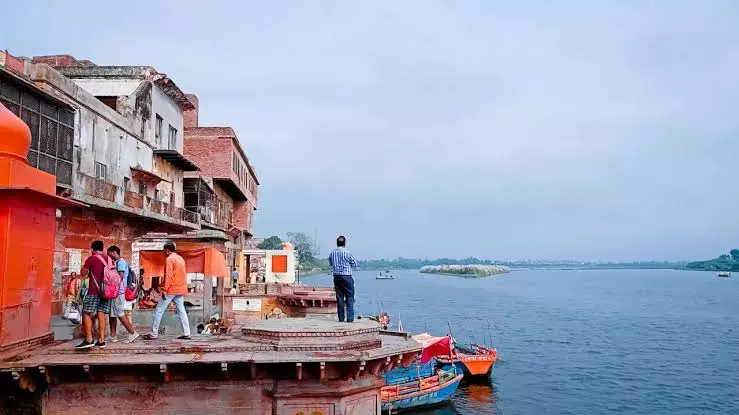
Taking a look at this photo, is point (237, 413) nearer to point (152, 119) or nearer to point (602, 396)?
point (152, 119)

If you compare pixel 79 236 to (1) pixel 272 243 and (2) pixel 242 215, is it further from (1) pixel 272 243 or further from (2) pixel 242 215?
(1) pixel 272 243

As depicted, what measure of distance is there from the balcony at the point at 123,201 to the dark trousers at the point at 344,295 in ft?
36.8

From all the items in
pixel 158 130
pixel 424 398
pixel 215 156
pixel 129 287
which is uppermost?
pixel 215 156

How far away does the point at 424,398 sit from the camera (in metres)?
32.0

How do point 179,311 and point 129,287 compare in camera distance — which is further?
point 129,287

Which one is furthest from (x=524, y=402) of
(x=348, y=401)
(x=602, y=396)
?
(x=348, y=401)

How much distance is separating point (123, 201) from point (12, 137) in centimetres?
1355

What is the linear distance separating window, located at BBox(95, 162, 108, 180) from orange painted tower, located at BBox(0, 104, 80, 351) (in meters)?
12.3

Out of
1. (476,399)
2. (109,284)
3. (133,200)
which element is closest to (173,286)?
(109,284)

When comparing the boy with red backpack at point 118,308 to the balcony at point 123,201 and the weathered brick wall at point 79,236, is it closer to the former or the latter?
the weathered brick wall at point 79,236

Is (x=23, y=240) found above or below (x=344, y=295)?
above

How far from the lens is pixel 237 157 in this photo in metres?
42.1

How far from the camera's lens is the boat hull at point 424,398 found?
30.6 m

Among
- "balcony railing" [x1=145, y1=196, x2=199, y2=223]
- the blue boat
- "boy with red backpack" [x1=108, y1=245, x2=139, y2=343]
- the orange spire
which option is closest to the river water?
the blue boat
